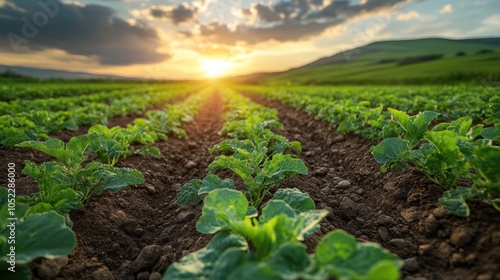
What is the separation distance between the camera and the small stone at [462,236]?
220 cm

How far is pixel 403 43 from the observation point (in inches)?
4343

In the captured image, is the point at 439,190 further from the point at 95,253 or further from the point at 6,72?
the point at 6,72

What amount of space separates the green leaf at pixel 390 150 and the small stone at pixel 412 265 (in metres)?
1.16

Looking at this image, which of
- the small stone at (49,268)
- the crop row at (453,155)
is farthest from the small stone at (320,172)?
the small stone at (49,268)

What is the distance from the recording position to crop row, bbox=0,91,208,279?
1847 mm

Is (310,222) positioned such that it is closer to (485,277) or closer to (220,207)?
(220,207)

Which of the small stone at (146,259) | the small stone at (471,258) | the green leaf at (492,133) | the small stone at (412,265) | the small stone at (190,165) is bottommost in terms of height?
the small stone at (190,165)

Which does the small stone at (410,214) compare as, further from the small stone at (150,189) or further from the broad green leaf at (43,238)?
the small stone at (150,189)

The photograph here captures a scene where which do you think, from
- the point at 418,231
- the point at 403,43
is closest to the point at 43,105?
the point at 418,231

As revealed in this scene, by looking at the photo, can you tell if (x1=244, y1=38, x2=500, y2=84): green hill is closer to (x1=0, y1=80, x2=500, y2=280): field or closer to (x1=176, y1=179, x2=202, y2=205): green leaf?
(x1=0, y1=80, x2=500, y2=280): field

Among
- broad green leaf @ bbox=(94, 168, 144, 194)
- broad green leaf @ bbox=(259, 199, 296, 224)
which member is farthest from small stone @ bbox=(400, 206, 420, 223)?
broad green leaf @ bbox=(94, 168, 144, 194)

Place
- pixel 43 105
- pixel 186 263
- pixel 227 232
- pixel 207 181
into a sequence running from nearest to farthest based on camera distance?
1. pixel 186 263
2. pixel 227 232
3. pixel 207 181
4. pixel 43 105

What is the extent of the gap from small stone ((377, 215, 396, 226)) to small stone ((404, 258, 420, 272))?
73 cm

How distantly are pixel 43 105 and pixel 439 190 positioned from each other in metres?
11.9
